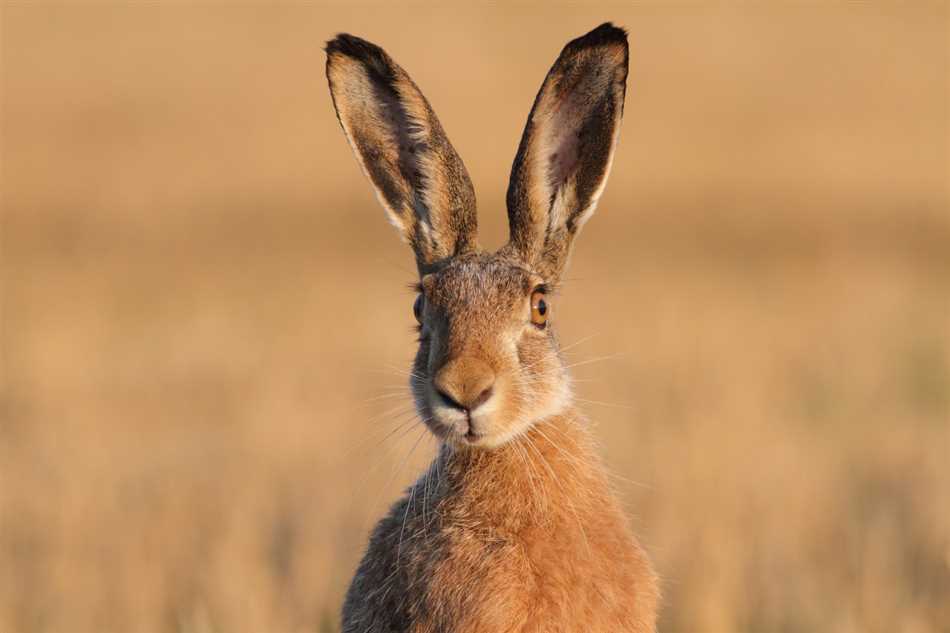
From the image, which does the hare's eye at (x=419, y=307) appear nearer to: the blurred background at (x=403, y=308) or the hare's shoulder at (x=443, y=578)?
the blurred background at (x=403, y=308)

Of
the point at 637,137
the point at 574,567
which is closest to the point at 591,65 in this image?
the point at 574,567

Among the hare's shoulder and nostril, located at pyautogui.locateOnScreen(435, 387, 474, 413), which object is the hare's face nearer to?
nostril, located at pyautogui.locateOnScreen(435, 387, 474, 413)

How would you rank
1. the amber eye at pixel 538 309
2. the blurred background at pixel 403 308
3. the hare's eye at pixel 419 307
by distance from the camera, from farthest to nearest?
1. the blurred background at pixel 403 308
2. the hare's eye at pixel 419 307
3. the amber eye at pixel 538 309

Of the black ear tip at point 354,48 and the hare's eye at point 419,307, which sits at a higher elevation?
the black ear tip at point 354,48

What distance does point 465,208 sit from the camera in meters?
5.77

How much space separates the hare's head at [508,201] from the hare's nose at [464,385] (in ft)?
0.13

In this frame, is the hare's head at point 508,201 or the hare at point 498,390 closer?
the hare at point 498,390

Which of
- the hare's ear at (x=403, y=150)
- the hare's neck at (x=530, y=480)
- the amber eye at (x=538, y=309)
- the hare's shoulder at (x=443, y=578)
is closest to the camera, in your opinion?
the hare's shoulder at (x=443, y=578)

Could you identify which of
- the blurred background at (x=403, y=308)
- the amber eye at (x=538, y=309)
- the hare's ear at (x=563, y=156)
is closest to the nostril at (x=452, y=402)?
the amber eye at (x=538, y=309)

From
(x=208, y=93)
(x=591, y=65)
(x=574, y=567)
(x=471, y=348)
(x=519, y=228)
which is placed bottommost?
(x=574, y=567)

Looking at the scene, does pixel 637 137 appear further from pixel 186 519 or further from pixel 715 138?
pixel 186 519

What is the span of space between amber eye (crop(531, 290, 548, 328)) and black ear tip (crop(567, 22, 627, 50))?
89 centimetres

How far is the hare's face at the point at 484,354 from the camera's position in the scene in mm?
4891

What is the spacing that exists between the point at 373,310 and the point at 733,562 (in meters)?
7.77
